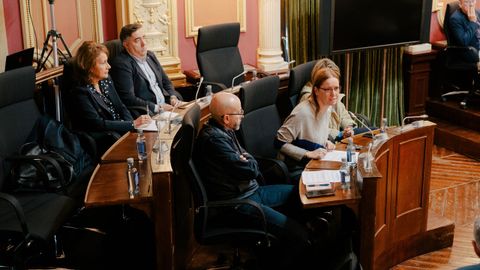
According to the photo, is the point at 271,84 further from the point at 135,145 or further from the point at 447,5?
the point at 447,5

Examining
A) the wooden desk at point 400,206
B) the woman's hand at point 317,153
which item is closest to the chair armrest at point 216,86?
the wooden desk at point 400,206

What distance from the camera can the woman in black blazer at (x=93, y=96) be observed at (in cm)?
471

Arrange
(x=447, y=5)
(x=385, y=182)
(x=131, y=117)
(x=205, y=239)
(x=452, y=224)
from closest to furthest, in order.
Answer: (x=205, y=239)
(x=385, y=182)
(x=452, y=224)
(x=131, y=117)
(x=447, y=5)

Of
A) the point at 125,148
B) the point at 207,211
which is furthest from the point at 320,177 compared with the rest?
the point at 125,148

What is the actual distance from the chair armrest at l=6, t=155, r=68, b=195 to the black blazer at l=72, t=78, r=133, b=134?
69 cm

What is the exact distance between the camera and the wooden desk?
3.77m

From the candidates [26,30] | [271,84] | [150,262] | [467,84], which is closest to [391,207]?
[271,84]

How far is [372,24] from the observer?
6406 mm

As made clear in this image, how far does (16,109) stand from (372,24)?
131 inches

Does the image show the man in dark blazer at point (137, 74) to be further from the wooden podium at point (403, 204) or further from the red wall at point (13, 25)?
the wooden podium at point (403, 204)

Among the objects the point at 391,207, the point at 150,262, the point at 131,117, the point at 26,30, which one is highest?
the point at 26,30

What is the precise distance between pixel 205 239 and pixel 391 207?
118cm

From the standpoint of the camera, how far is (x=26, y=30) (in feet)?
18.1

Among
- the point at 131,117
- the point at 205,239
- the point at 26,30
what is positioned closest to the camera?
the point at 205,239
